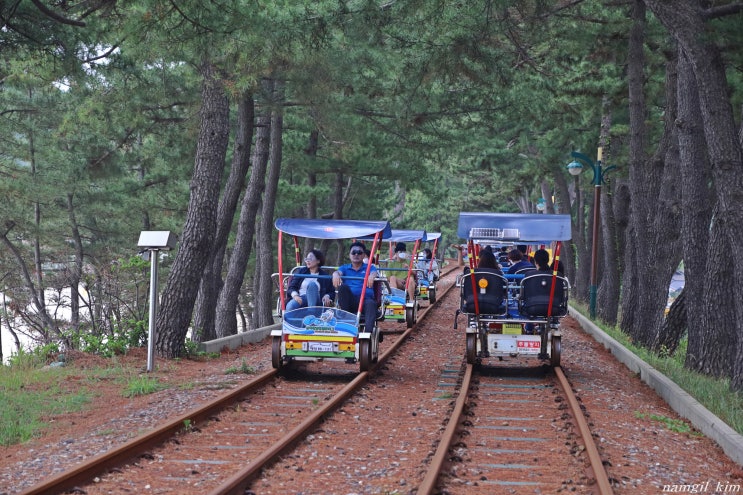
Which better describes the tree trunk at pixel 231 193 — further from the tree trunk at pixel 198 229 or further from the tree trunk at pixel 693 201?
the tree trunk at pixel 693 201

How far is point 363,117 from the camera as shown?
25.1m

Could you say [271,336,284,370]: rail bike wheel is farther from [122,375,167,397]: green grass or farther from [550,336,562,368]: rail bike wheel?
[550,336,562,368]: rail bike wheel

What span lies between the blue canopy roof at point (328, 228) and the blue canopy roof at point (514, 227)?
142 centimetres

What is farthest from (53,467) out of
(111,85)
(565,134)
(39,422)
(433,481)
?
(565,134)

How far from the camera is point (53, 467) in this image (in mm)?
7727

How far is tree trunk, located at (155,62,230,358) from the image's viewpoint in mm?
15352

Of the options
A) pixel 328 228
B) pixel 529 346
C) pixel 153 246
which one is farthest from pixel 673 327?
pixel 153 246

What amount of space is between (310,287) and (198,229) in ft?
9.92

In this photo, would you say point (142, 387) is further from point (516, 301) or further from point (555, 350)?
point (555, 350)

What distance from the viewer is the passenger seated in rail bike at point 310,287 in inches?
532

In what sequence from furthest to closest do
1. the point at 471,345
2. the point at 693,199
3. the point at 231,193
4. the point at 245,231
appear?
the point at 245,231 → the point at 231,193 → the point at 693,199 → the point at 471,345

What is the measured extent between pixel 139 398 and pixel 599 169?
17.0m

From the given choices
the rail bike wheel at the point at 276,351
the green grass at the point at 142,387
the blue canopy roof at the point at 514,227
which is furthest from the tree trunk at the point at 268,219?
the green grass at the point at 142,387

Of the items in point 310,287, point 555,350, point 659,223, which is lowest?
point 555,350
